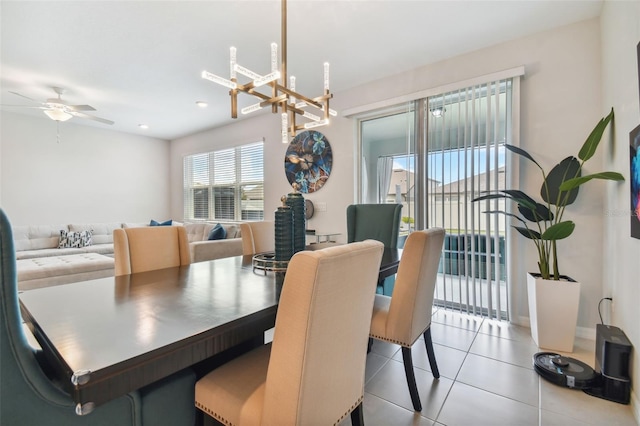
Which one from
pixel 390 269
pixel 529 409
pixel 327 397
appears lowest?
pixel 529 409

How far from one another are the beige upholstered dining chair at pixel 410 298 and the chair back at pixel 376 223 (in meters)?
1.02

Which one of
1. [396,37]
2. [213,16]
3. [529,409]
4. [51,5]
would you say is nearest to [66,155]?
[51,5]

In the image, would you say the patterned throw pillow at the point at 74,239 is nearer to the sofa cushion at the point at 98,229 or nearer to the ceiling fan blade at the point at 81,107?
the sofa cushion at the point at 98,229

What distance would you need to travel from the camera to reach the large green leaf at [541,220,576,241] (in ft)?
6.57

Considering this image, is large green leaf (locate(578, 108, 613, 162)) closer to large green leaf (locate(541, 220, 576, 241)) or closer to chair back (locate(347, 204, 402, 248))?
large green leaf (locate(541, 220, 576, 241))

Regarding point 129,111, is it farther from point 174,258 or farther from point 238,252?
point 174,258

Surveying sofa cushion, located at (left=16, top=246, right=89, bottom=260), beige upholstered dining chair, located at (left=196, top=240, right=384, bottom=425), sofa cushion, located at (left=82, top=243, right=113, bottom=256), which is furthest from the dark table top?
sofa cushion, located at (left=16, top=246, right=89, bottom=260)

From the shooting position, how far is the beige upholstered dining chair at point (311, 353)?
772 mm

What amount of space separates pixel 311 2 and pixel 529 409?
9.67ft

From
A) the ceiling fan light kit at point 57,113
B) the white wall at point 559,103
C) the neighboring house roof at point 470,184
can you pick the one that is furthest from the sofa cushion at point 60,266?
the white wall at point 559,103

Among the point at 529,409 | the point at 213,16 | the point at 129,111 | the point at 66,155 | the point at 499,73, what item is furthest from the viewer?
the point at 66,155

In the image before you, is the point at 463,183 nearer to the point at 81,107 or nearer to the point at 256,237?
the point at 256,237

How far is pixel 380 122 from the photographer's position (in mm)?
3867

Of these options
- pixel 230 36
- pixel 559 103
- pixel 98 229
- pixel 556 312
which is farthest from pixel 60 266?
pixel 559 103
